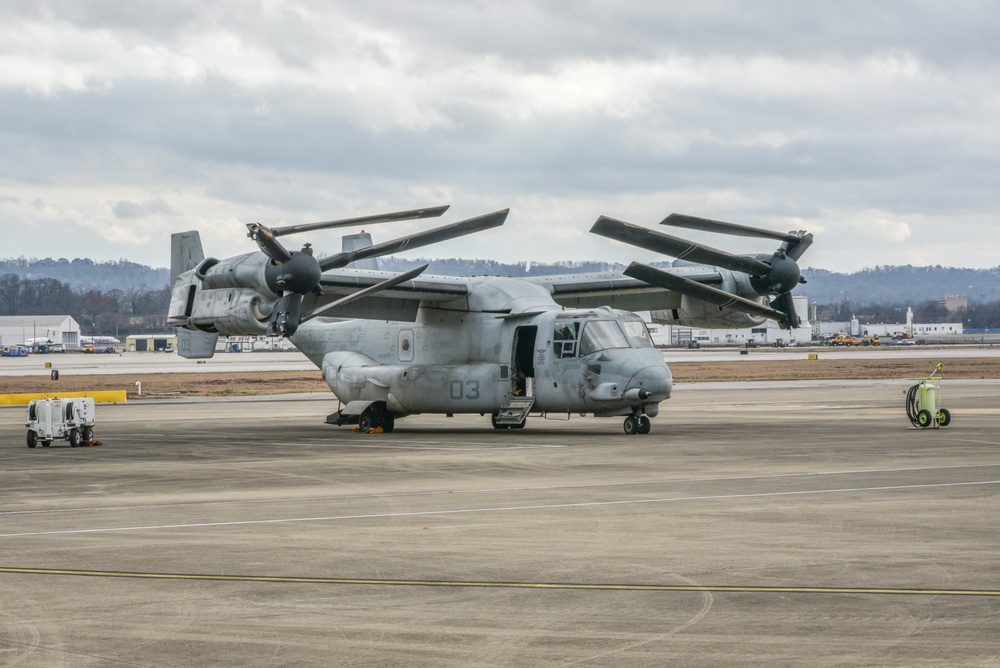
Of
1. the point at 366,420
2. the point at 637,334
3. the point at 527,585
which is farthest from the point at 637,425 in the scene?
the point at 527,585

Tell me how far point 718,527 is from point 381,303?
19.6m

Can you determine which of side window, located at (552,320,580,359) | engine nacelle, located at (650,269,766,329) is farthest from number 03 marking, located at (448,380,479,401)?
engine nacelle, located at (650,269,766,329)

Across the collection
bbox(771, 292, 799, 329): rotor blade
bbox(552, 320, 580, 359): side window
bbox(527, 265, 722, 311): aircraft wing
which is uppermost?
bbox(527, 265, 722, 311): aircraft wing

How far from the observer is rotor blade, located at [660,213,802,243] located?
89.3 ft

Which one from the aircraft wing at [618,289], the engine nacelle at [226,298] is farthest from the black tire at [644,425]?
the engine nacelle at [226,298]

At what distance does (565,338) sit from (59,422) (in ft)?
39.6

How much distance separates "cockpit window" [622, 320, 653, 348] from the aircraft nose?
4.51 feet

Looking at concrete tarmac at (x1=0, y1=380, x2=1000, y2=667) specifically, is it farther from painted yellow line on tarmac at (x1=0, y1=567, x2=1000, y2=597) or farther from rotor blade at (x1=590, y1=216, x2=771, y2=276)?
rotor blade at (x1=590, y1=216, x2=771, y2=276)

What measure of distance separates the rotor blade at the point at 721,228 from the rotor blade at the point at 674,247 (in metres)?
0.41

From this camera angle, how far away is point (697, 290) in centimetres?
2922

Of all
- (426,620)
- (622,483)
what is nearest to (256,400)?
(622,483)

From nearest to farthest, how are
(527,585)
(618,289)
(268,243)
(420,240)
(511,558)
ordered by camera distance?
(527,585), (511,558), (268,243), (420,240), (618,289)

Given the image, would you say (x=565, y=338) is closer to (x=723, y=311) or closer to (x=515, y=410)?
(x=515, y=410)

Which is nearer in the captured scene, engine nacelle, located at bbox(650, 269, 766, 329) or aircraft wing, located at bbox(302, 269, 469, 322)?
aircraft wing, located at bbox(302, 269, 469, 322)
